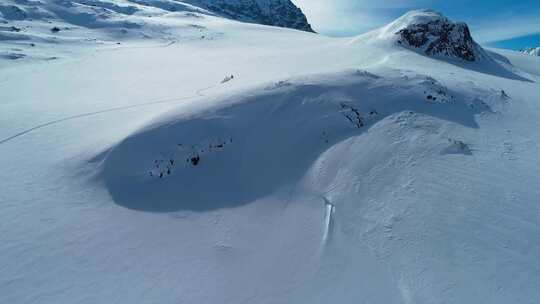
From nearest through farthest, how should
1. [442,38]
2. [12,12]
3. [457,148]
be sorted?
[457,148] < [442,38] < [12,12]

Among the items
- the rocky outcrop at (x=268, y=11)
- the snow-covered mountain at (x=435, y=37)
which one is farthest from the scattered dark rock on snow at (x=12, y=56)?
the rocky outcrop at (x=268, y=11)

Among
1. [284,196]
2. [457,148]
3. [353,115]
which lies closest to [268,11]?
[353,115]

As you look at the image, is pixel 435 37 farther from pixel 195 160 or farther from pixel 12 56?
pixel 12 56

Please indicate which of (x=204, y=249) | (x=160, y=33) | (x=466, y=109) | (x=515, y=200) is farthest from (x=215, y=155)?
(x=160, y=33)

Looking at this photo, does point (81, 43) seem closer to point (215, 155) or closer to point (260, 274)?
point (215, 155)

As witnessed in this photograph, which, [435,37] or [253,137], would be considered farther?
[435,37]

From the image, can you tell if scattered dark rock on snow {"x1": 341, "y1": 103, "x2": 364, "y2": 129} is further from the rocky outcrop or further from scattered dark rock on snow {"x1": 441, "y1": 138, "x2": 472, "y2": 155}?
the rocky outcrop
